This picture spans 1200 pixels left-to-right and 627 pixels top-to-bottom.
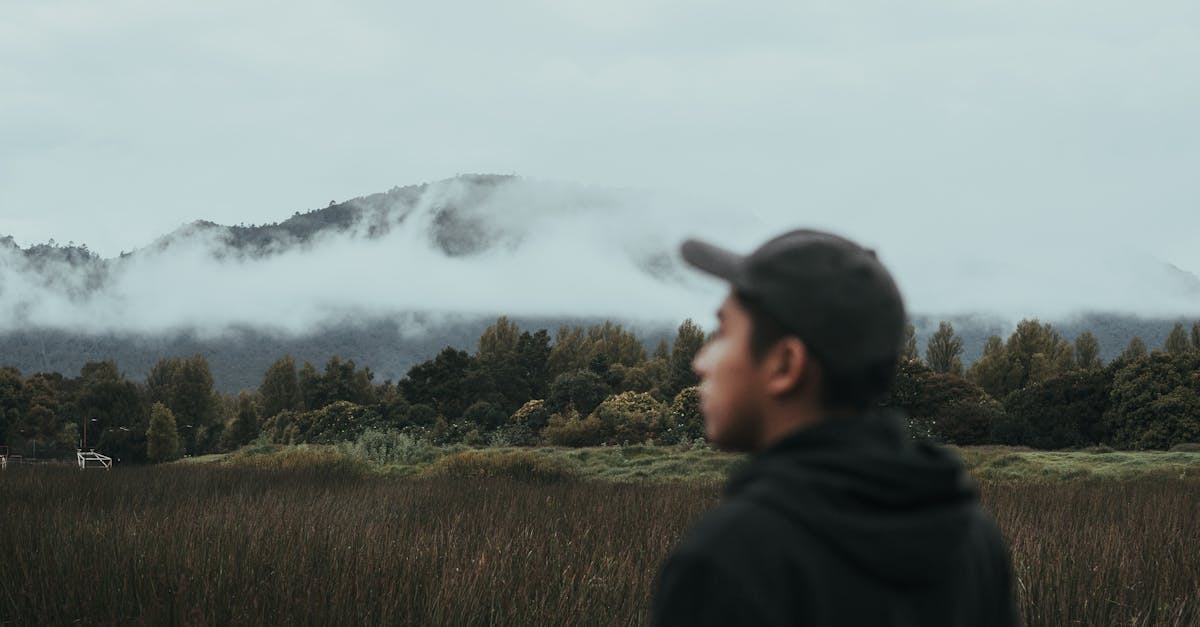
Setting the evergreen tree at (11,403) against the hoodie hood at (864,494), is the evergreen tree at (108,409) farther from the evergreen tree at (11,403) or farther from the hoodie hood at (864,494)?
→ the hoodie hood at (864,494)

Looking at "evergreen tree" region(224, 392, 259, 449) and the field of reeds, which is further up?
the field of reeds

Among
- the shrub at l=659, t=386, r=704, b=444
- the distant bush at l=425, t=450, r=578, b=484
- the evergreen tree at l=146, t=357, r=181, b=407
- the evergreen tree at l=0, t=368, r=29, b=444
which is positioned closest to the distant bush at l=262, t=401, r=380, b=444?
the shrub at l=659, t=386, r=704, b=444

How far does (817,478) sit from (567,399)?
30.7 metres

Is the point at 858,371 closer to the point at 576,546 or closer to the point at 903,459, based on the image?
the point at 903,459

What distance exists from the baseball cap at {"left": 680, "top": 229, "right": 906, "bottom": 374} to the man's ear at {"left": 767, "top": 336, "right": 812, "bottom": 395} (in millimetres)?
14

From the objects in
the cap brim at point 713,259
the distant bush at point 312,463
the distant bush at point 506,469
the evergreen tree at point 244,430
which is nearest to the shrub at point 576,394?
the distant bush at point 312,463

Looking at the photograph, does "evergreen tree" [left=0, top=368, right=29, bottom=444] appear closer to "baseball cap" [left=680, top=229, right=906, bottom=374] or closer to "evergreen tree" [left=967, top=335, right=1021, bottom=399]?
"evergreen tree" [left=967, top=335, right=1021, bottom=399]

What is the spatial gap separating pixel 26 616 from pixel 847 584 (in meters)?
4.18

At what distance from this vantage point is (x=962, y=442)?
25.3 meters

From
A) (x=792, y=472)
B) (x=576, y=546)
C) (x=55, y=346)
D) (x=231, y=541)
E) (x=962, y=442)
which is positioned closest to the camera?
(x=792, y=472)

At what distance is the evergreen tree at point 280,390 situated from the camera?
53438mm

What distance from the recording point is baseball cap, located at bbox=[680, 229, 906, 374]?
1119 mm

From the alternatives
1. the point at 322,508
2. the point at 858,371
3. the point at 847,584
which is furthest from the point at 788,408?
the point at 322,508

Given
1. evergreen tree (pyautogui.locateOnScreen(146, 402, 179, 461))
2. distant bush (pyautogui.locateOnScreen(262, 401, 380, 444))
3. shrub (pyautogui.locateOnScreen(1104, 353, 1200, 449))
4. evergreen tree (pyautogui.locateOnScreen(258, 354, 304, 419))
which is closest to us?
shrub (pyautogui.locateOnScreen(1104, 353, 1200, 449))
